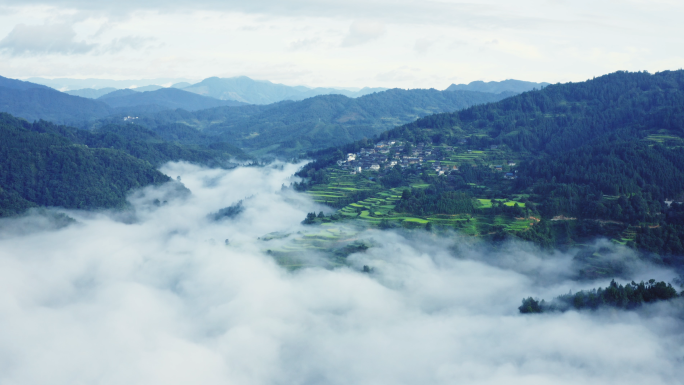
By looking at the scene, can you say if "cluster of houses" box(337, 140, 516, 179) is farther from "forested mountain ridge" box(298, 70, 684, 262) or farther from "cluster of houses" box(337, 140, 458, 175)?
"forested mountain ridge" box(298, 70, 684, 262)

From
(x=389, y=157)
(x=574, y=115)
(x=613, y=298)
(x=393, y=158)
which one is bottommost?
(x=613, y=298)

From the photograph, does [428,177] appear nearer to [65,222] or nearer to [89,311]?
[89,311]

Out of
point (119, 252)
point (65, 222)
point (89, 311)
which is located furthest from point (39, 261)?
point (89, 311)

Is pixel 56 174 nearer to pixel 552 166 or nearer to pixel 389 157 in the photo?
pixel 389 157

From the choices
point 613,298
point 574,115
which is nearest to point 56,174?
point 613,298

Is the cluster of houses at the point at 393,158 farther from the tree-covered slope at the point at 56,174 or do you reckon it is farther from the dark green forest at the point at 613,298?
the dark green forest at the point at 613,298

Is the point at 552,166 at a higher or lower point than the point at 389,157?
lower

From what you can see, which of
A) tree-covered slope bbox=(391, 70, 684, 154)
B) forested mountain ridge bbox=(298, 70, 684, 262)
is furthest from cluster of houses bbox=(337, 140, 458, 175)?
tree-covered slope bbox=(391, 70, 684, 154)
